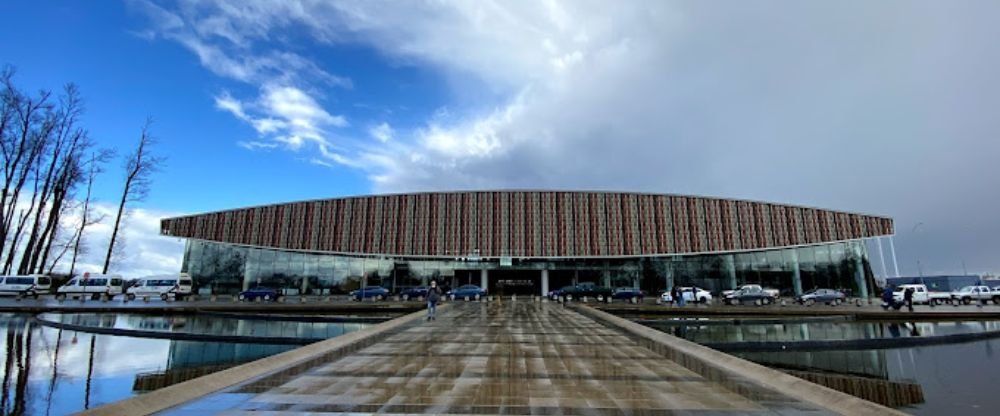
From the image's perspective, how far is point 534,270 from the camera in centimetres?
6022

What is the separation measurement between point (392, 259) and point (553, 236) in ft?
63.4

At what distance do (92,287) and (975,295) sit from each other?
68.1 m

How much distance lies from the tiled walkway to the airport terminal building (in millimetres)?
48043

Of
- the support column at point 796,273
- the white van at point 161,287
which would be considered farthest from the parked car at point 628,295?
the white van at point 161,287

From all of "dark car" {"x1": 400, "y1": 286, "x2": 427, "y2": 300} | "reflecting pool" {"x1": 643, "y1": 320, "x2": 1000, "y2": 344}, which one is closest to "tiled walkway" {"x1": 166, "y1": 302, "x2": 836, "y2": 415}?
"reflecting pool" {"x1": 643, "y1": 320, "x2": 1000, "y2": 344}

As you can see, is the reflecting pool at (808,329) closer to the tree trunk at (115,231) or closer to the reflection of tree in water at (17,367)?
the reflection of tree in water at (17,367)

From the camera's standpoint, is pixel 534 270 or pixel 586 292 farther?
pixel 534 270

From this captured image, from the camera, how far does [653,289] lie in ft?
190

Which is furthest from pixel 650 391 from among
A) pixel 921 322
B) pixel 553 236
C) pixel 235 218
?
pixel 235 218

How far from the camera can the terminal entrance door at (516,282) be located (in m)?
60.4

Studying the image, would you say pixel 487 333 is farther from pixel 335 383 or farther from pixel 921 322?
pixel 921 322

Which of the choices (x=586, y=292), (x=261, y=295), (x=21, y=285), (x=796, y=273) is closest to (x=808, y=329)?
(x=586, y=292)

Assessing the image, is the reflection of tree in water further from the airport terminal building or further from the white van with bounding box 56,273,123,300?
the airport terminal building

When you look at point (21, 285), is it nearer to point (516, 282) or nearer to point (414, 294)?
point (414, 294)
